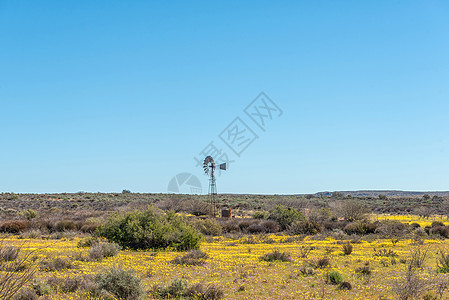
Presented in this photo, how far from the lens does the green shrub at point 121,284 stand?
10.0 meters

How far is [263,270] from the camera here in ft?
47.9

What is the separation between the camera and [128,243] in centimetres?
2044

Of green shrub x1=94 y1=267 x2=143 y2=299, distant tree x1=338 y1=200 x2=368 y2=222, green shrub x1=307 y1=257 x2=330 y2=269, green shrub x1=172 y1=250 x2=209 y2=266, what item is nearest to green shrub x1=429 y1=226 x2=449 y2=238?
distant tree x1=338 y1=200 x2=368 y2=222

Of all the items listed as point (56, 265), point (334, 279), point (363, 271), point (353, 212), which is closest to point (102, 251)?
point (56, 265)

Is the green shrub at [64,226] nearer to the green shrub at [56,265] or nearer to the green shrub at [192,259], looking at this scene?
the green shrub at [56,265]

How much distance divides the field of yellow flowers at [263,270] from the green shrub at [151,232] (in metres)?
1.10

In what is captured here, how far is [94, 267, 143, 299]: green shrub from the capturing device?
10000 mm

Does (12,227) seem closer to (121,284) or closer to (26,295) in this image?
(26,295)

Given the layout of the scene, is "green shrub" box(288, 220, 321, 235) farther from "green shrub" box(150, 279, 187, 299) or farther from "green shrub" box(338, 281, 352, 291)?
"green shrub" box(150, 279, 187, 299)

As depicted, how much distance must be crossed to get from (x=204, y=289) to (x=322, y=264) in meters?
6.25

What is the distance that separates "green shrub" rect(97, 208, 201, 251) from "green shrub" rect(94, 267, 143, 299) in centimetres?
940

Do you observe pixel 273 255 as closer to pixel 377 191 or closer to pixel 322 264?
pixel 322 264

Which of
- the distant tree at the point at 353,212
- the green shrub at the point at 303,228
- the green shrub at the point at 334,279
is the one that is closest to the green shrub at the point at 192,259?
the green shrub at the point at 334,279

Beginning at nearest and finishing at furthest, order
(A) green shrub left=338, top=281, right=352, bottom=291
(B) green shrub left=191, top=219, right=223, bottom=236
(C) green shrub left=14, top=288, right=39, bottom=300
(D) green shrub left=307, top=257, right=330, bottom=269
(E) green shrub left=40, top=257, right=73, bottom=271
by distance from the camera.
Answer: (C) green shrub left=14, top=288, right=39, bottom=300 → (A) green shrub left=338, top=281, right=352, bottom=291 → (E) green shrub left=40, top=257, right=73, bottom=271 → (D) green shrub left=307, top=257, right=330, bottom=269 → (B) green shrub left=191, top=219, right=223, bottom=236
